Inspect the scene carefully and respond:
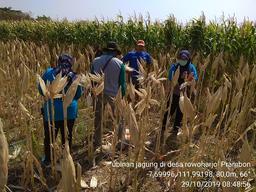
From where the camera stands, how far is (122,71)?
504cm

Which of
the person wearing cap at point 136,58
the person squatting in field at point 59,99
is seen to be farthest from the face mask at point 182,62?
the person squatting in field at point 59,99

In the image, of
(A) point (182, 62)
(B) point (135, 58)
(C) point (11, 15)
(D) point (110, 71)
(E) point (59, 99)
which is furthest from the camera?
(C) point (11, 15)

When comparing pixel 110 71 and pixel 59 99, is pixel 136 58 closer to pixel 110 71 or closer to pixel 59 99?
pixel 110 71

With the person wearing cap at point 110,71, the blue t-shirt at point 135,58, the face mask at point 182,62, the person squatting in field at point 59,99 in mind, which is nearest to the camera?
the person squatting in field at point 59,99

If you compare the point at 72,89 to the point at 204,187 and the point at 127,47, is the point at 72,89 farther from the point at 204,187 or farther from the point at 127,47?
the point at 127,47

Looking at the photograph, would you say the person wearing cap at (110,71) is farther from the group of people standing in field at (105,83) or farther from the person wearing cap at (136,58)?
the person wearing cap at (136,58)

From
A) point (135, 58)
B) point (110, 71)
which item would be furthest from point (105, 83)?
point (135, 58)

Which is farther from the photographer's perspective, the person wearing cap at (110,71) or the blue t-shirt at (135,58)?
the blue t-shirt at (135,58)

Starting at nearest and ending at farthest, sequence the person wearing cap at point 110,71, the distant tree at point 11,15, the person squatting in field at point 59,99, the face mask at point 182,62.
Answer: the person squatting in field at point 59,99 → the person wearing cap at point 110,71 → the face mask at point 182,62 → the distant tree at point 11,15

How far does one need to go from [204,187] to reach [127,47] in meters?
6.80

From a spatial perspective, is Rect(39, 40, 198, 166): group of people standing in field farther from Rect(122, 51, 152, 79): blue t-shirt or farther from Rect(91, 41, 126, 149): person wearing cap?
Rect(122, 51, 152, 79): blue t-shirt

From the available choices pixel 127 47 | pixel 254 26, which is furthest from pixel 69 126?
pixel 127 47

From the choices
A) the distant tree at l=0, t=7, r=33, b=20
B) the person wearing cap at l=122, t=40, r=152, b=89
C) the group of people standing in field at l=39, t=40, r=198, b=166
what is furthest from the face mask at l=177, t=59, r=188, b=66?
the distant tree at l=0, t=7, r=33, b=20

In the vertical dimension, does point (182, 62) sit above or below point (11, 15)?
below
